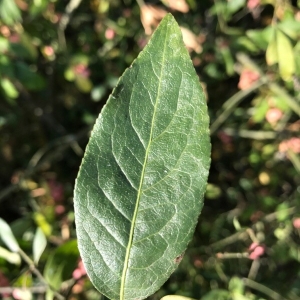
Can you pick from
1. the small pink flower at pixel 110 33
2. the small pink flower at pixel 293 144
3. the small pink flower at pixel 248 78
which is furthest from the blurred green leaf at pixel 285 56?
the small pink flower at pixel 110 33

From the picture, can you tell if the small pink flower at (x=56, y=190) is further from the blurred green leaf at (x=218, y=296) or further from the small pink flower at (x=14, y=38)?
the blurred green leaf at (x=218, y=296)

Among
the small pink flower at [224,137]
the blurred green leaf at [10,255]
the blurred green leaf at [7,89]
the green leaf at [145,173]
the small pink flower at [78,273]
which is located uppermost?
the green leaf at [145,173]

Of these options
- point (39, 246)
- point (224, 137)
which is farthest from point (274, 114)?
point (39, 246)

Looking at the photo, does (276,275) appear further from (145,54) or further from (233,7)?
(145,54)

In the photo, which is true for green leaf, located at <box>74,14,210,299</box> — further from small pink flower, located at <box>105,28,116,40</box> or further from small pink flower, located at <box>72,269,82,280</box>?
small pink flower, located at <box>105,28,116,40</box>

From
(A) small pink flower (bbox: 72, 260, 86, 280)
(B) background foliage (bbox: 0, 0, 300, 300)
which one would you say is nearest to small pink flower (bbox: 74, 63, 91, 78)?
(B) background foliage (bbox: 0, 0, 300, 300)

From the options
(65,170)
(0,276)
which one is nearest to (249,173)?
(65,170)
